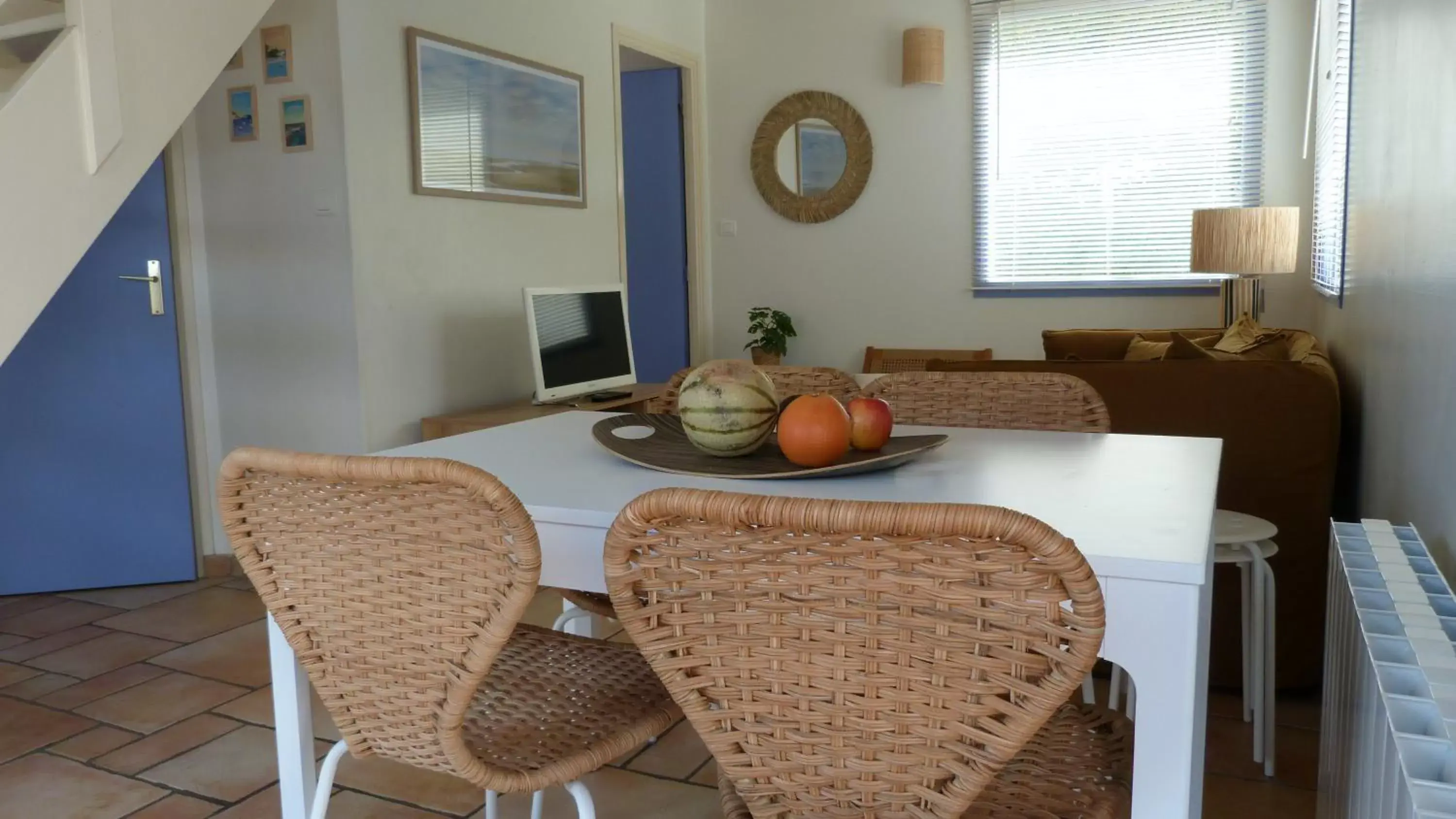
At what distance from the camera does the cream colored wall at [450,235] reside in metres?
3.78

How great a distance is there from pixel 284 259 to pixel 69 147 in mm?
1544

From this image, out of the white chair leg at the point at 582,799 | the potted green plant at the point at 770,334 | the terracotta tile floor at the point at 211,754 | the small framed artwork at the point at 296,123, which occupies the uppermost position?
the small framed artwork at the point at 296,123

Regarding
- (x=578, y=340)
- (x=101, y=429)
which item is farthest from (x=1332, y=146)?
(x=101, y=429)

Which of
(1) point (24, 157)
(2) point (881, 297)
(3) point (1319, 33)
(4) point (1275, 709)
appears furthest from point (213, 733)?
(3) point (1319, 33)

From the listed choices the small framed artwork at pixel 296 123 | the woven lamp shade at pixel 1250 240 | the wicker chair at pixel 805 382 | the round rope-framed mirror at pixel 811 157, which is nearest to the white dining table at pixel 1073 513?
the wicker chair at pixel 805 382

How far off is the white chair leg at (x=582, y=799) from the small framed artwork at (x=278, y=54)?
10.1 ft

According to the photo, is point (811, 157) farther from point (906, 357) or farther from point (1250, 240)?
point (1250, 240)

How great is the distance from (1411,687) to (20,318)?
7.79 feet

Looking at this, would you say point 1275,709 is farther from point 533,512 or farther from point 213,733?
point 213,733

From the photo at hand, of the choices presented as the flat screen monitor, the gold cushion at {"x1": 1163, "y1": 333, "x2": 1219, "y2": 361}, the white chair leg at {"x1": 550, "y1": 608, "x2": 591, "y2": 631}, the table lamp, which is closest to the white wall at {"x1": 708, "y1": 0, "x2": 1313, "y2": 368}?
the table lamp

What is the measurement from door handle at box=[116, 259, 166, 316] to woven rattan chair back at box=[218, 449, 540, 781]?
283 cm

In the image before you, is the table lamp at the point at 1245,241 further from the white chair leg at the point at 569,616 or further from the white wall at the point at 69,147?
the white wall at the point at 69,147

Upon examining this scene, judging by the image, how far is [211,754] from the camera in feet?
8.25

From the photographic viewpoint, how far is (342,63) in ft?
12.0
